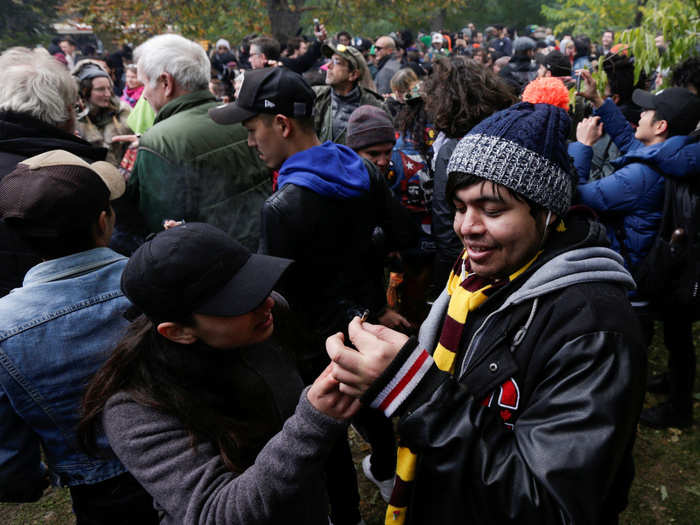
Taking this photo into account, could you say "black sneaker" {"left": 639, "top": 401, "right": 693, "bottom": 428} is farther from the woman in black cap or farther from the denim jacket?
the denim jacket

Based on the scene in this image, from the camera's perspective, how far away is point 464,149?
1614mm

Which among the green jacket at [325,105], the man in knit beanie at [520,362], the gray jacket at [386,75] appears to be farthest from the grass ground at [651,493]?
the gray jacket at [386,75]

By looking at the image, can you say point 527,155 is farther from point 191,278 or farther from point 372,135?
point 372,135

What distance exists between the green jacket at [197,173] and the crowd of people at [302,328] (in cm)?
2

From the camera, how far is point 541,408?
1.33m

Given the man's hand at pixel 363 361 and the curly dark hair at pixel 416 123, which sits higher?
the man's hand at pixel 363 361

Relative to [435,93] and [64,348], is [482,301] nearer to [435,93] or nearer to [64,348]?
[64,348]

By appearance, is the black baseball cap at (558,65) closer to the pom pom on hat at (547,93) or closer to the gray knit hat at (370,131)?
the gray knit hat at (370,131)

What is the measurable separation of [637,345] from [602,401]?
0.65 feet

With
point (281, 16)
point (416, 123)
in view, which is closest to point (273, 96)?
point (416, 123)

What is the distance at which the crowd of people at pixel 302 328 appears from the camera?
1.33 m

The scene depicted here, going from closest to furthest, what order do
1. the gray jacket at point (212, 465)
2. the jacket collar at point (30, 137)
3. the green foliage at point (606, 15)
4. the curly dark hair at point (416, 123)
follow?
the gray jacket at point (212, 465), the jacket collar at point (30, 137), the curly dark hair at point (416, 123), the green foliage at point (606, 15)

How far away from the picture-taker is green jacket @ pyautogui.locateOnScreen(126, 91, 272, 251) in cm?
329

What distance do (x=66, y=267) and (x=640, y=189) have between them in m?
3.28
